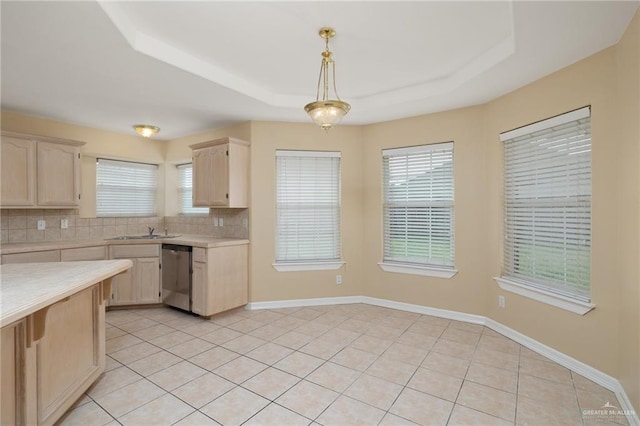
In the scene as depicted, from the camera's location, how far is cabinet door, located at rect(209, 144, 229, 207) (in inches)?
153

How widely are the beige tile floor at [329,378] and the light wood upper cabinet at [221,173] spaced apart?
151 centimetres

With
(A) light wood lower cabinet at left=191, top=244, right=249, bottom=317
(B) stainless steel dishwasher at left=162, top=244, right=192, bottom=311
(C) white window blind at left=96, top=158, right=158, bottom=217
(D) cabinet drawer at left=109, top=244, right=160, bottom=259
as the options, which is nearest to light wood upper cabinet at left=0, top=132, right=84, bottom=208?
(C) white window blind at left=96, top=158, right=158, bottom=217

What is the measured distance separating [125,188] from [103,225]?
65 cm

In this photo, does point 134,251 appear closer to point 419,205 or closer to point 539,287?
point 419,205

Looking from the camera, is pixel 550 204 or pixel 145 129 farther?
pixel 145 129

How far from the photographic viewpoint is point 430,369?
101 inches

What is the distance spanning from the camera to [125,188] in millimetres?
4840

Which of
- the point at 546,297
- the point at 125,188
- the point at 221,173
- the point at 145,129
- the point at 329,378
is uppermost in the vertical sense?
the point at 145,129

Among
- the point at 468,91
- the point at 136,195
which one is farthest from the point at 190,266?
the point at 468,91

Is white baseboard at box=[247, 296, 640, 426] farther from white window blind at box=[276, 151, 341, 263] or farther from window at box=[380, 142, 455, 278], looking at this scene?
white window blind at box=[276, 151, 341, 263]

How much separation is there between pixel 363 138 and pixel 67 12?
3.21 metres

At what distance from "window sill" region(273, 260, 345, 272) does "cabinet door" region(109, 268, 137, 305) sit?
1.85 metres

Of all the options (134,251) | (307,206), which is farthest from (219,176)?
(134,251)

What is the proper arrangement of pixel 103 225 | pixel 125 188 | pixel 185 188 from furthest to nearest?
pixel 185 188 → pixel 125 188 → pixel 103 225
